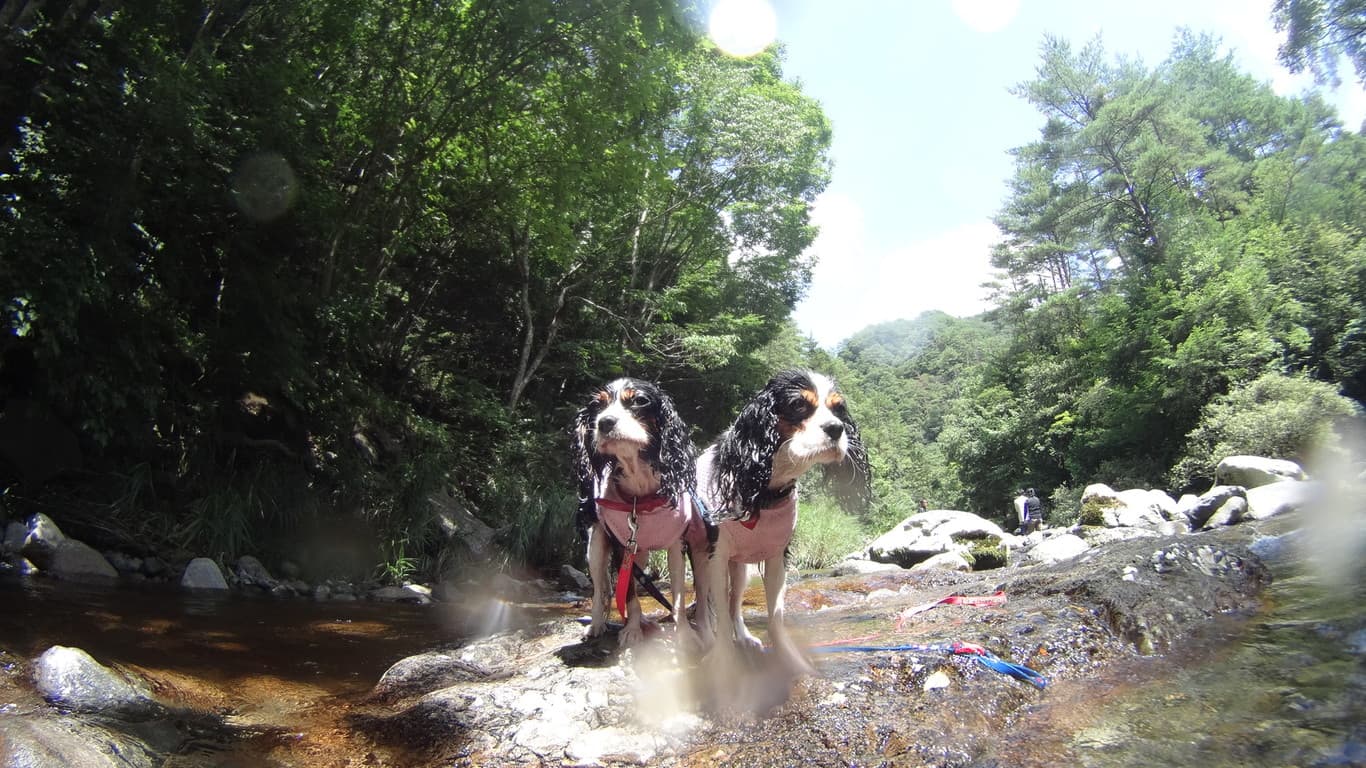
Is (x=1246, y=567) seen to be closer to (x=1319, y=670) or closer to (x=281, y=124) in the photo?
(x=1319, y=670)

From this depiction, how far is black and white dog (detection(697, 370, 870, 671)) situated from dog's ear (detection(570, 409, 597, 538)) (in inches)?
27.5

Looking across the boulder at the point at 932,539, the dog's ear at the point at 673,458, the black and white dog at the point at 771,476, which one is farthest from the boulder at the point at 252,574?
the boulder at the point at 932,539

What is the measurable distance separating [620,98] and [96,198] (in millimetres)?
7674

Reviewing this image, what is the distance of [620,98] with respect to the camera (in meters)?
11.8

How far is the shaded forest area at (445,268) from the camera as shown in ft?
22.4

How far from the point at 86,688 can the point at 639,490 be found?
2510mm

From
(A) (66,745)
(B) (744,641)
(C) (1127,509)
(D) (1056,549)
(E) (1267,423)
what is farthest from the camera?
(E) (1267,423)

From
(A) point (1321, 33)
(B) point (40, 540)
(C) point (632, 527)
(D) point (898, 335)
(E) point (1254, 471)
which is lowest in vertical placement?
(C) point (632, 527)

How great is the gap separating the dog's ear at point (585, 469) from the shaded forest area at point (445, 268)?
509cm

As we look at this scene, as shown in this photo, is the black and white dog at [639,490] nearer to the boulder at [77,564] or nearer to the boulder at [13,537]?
the boulder at [77,564]

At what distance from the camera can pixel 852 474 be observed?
3.77 meters

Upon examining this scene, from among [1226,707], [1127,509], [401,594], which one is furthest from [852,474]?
Answer: [1127,509]

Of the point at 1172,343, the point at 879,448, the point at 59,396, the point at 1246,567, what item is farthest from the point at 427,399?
the point at 879,448

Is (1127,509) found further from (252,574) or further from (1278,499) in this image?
(252,574)
